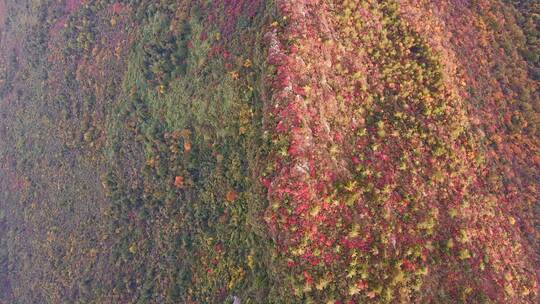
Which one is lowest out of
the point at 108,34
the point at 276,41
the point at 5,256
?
the point at 5,256

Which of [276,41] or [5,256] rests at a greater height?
[276,41]

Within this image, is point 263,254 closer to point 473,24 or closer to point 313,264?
point 313,264

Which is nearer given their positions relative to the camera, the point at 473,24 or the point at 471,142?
the point at 471,142

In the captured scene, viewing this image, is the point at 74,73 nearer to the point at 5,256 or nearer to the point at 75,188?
the point at 75,188

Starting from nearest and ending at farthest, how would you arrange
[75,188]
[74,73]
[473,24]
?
[473,24] < [75,188] < [74,73]

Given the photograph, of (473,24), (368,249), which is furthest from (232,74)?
(473,24)

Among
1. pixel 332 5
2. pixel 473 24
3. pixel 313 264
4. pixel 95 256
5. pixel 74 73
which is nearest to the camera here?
pixel 313 264
